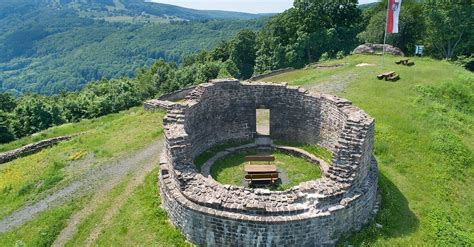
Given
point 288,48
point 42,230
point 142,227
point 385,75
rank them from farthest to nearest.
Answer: point 288,48, point 385,75, point 42,230, point 142,227

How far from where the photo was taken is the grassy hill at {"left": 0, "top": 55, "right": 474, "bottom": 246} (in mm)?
14867

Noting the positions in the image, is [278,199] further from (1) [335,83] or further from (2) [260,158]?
(1) [335,83]

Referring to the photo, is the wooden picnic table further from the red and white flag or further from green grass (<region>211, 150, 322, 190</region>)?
the red and white flag

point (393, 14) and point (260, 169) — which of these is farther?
point (393, 14)

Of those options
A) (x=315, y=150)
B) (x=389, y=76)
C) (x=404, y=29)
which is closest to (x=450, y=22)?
(x=404, y=29)

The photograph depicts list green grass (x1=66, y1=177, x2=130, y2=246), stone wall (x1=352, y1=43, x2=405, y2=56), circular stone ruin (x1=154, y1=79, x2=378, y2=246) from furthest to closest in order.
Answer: stone wall (x1=352, y1=43, x2=405, y2=56) → green grass (x1=66, y1=177, x2=130, y2=246) → circular stone ruin (x1=154, y1=79, x2=378, y2=246)

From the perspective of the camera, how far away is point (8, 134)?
33.0 metres

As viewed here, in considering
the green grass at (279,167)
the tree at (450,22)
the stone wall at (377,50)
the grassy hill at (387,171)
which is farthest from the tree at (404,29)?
the green grass at (279,167)

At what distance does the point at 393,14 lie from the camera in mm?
30078

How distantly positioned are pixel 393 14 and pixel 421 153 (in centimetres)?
1418

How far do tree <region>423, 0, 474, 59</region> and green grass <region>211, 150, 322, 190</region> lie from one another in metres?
32.6

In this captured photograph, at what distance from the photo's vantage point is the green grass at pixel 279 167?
1795 centimetres

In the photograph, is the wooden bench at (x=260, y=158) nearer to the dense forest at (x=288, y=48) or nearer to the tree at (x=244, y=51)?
the dense forest at (x=288, y=48)

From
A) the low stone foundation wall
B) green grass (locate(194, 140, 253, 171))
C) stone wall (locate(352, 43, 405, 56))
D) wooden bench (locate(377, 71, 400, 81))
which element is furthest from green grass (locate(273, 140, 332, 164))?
stone wall (locate(352, 43, 405, 56))
